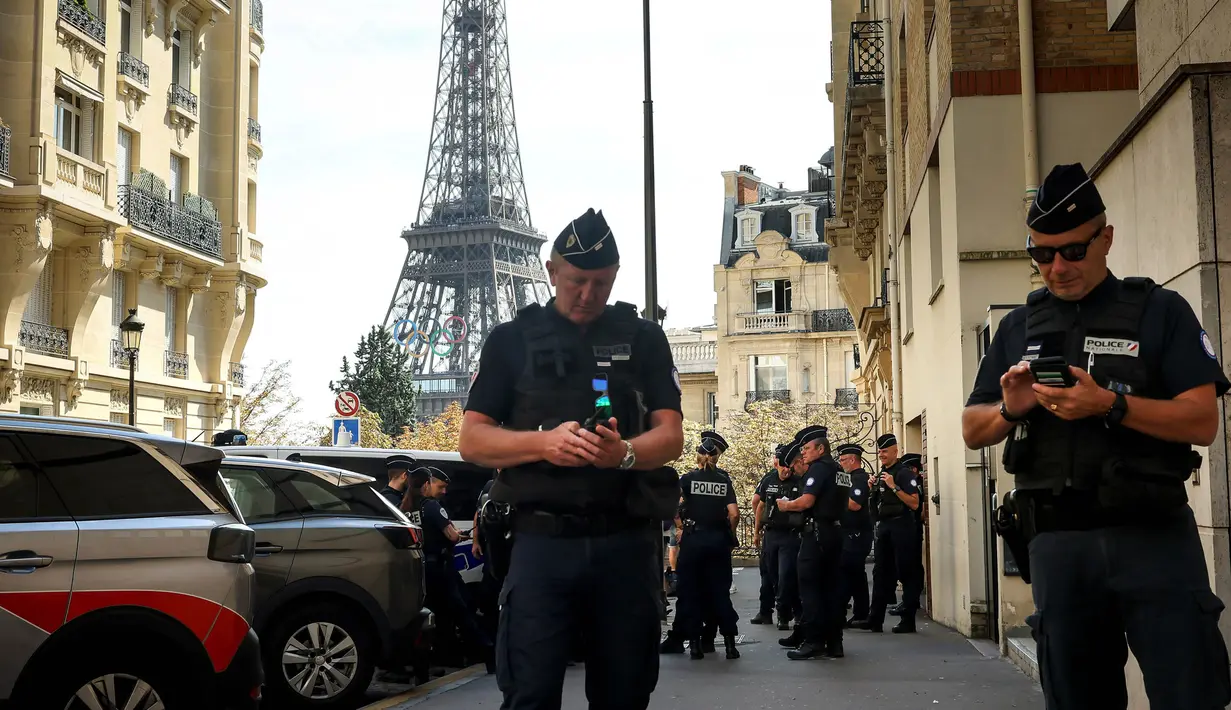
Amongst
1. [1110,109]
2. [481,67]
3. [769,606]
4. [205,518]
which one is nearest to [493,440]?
[205,518]

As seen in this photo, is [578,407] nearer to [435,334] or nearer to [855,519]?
[855,519]

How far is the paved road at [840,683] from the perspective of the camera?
909 cm

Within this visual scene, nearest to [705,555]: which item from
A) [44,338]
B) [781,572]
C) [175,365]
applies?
[781,572]

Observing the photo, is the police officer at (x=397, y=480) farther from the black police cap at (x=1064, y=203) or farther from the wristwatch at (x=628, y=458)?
the black police cap at (x=1064, y=203)

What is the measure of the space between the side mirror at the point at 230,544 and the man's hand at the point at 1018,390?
12.7ft

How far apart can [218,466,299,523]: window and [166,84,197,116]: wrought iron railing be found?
1005 inches

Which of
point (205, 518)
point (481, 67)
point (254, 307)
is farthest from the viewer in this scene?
point (481, 67)

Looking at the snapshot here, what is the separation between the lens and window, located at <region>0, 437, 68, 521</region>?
245 inches

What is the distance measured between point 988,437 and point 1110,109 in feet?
26.6

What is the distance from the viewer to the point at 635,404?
4.50 m

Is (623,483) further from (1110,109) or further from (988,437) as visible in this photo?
(1110,109)

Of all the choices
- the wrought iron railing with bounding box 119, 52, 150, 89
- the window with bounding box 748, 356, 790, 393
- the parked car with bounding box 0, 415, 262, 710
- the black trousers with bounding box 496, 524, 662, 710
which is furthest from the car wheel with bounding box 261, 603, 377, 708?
the window with bounding box 748, 356, 790, 393

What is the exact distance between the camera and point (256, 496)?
9547 millimetres

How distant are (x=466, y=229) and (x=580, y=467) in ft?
308
